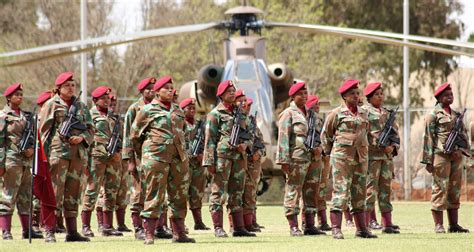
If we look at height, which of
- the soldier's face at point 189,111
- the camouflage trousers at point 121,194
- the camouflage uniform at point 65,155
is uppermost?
the soldier's face at point 189,111

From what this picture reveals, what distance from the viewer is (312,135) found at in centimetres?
1638

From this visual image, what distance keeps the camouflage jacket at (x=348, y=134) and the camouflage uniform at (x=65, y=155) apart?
114 inches

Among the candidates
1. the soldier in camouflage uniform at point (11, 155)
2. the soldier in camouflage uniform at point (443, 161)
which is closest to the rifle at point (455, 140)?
the soldier in camouflage uniform at point (443, 161)

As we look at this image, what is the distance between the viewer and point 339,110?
15.2 metres

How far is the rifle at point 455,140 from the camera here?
16.5m

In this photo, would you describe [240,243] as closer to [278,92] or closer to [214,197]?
[214,197]

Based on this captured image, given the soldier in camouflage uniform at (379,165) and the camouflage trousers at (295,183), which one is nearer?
the camouflage trousers at (295,183)

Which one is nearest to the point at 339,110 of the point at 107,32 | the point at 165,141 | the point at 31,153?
the point at 165,141

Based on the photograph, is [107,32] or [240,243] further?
[107,32]

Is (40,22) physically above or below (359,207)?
above

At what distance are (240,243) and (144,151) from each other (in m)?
1.51

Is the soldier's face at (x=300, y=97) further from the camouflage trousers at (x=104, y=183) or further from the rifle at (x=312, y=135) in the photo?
the camouflage trousers at (x=104, y=183)

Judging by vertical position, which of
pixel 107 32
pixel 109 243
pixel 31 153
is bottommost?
pixel 109 243

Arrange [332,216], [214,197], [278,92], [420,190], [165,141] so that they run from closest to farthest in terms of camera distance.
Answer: [165,141], [332,216], [214,197], [278,92], [420,190]
